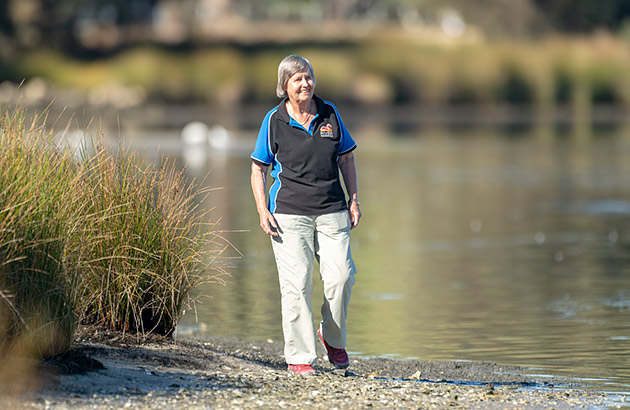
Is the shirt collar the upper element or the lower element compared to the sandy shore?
upper

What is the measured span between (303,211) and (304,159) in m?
0.34

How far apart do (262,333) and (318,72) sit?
1823 inches

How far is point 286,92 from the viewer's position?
825 cm

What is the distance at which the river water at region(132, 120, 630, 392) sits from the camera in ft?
33.0

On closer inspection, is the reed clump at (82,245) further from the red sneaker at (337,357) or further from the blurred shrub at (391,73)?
the blurred shrub at (391,73)

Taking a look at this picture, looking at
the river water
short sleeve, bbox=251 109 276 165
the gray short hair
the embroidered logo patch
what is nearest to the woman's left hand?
the embroidered logo patch

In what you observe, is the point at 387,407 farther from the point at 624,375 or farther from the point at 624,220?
the point at 624,220

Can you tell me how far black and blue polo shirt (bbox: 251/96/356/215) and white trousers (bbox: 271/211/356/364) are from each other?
0.27ft

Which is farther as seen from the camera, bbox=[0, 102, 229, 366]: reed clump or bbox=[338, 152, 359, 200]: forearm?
bbox=[338, 152, 359, 200]: forearm

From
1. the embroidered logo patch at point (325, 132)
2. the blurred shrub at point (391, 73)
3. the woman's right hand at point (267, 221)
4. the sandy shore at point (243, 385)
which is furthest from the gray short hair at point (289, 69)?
the blurred shrub at point (391, 73)

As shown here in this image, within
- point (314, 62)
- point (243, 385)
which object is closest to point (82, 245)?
point (243, 385)

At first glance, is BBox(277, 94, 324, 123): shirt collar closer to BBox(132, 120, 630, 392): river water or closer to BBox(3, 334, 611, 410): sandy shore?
BBox(3, 334, 611, 410): sandy shore

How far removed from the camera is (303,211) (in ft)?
26.6

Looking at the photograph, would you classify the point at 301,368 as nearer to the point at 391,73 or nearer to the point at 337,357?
the point at 337,357
